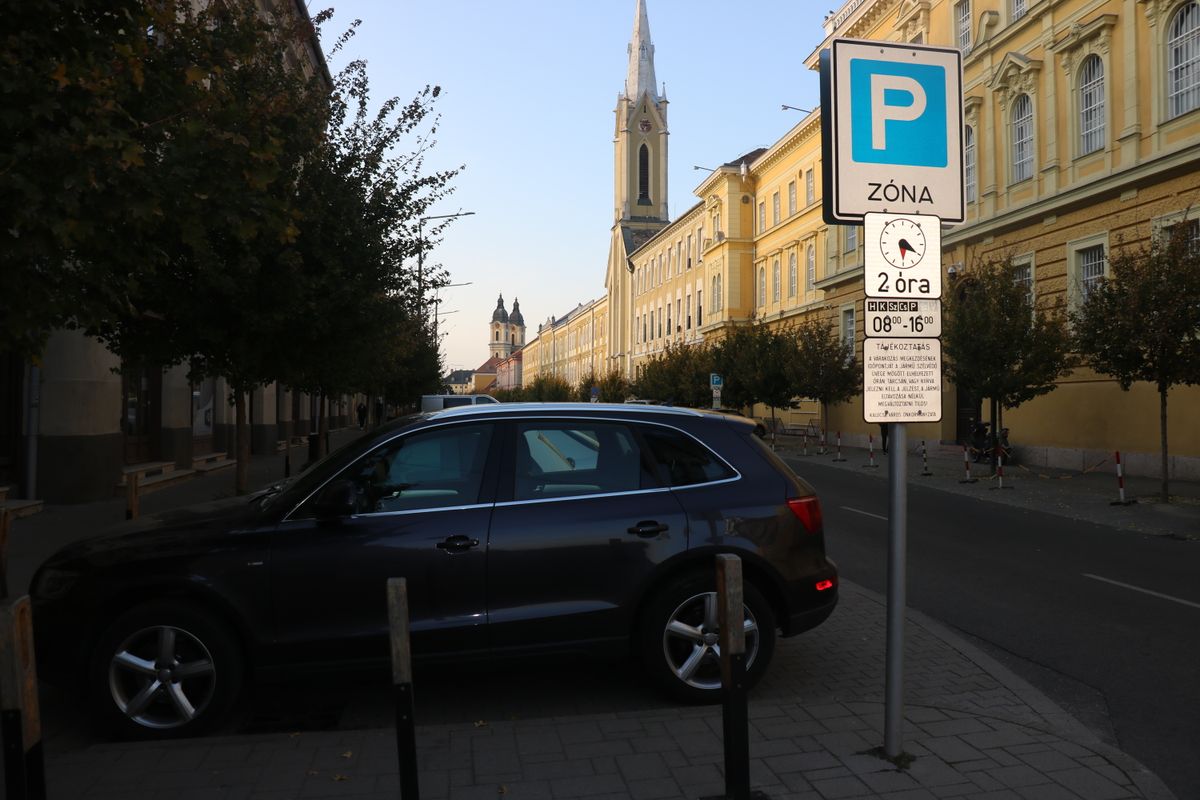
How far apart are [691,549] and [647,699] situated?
0.98m

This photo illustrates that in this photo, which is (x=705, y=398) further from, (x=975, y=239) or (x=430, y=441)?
(x=430, y=441)

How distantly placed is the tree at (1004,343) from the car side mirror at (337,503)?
17.4 m

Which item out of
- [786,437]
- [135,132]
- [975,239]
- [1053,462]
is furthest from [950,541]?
[786,437]

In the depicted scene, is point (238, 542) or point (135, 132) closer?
point (238, 542)

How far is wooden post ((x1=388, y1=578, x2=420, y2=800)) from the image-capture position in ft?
11.0

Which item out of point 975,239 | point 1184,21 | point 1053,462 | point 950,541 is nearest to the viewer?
point 950,541

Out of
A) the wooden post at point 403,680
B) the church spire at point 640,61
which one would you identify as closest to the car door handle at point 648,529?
the wooden post at point 403,680

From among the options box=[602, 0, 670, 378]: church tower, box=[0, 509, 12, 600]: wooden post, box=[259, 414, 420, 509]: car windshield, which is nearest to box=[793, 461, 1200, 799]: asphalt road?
box=[259, 414, 420, 509]: car windshield

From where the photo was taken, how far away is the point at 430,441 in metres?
5.13

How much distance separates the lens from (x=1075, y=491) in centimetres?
1811

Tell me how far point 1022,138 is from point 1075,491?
11833mm

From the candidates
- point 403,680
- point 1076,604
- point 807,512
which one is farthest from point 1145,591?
point 403,680

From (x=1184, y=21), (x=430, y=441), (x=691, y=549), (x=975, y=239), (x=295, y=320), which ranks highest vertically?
(x=1184, y=21)

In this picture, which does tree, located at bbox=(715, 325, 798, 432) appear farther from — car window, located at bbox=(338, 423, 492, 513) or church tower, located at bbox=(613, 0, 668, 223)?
church tower, located at bbox=(613, 0, 668, 223)
